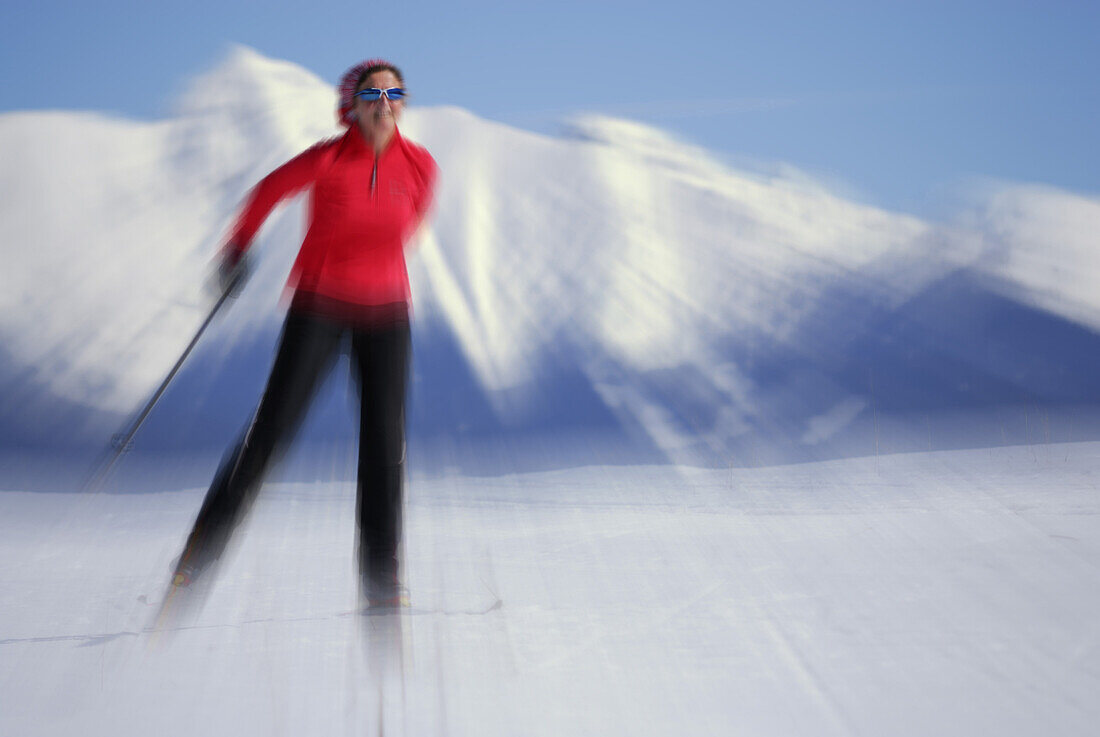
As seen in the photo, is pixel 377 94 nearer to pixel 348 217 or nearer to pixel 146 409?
pixel 348 217

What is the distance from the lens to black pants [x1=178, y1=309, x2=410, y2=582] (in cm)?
143

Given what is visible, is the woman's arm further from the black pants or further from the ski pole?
the black pants

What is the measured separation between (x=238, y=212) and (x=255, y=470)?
0.42 metres

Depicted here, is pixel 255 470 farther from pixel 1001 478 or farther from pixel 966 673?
pixel 1001 478

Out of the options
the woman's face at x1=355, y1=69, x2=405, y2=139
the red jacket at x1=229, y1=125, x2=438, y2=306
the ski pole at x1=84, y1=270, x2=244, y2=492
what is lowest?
the ski pole at x1=84, y1=270, x2=244, y2=492

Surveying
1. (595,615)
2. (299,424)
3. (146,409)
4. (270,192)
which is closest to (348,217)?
(270,192)

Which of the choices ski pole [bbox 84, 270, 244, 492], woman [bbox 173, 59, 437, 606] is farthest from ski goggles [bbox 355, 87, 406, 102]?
ski pole [bbox 84, 270, 244, 492]

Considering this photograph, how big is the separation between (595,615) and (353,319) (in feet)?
2.21

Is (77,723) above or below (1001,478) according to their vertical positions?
below

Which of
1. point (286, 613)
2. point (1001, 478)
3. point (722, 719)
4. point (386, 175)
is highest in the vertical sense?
point (386, 175)

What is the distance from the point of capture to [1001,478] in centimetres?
261

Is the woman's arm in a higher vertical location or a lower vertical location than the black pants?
higher

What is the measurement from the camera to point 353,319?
145 centimetres

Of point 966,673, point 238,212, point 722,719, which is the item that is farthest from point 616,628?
point 238,212
